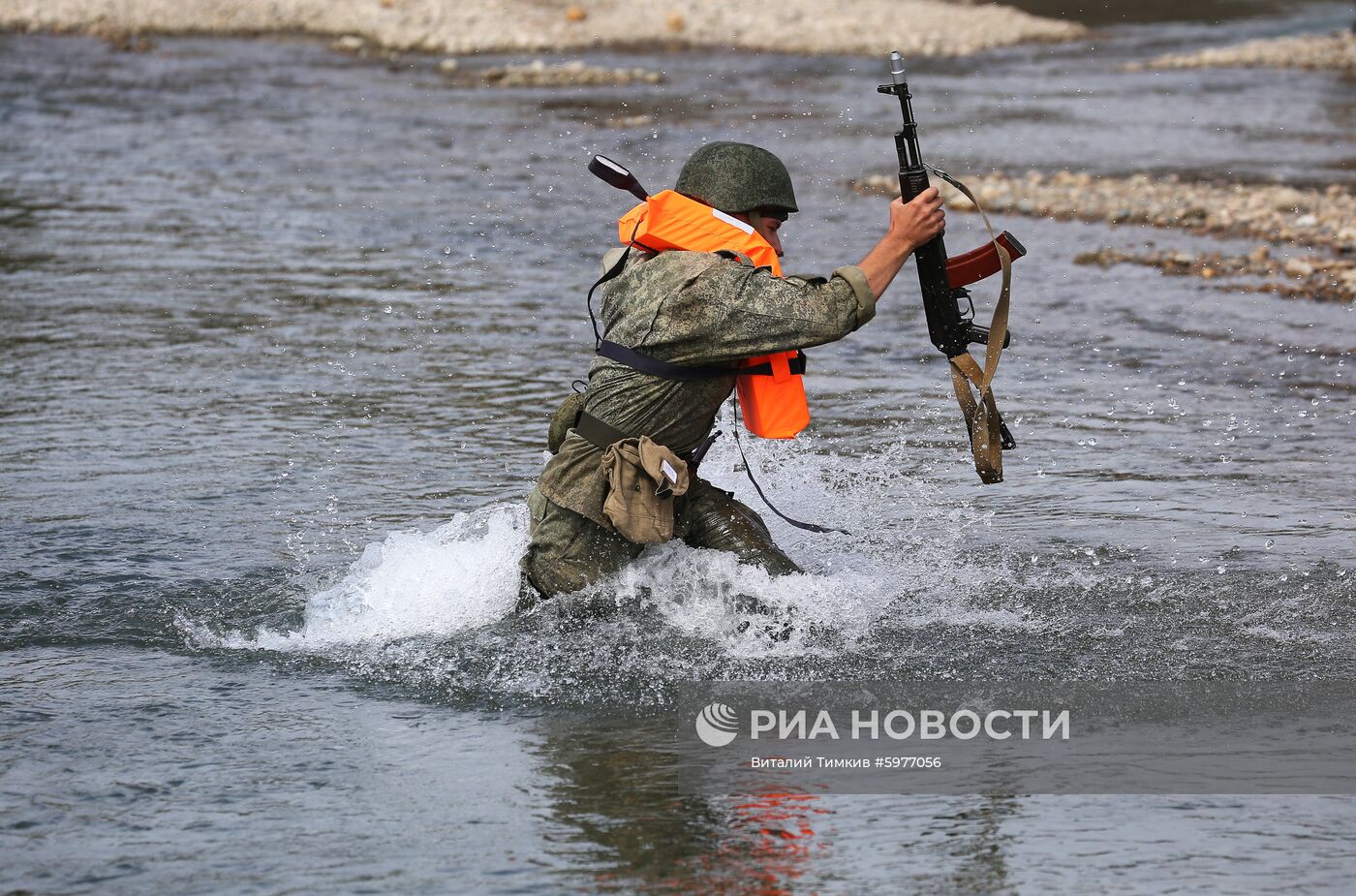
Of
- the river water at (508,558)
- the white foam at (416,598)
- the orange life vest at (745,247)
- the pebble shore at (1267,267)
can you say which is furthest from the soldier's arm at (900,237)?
the pebble shore at (1267,267)

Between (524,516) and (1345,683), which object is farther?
(524,516)

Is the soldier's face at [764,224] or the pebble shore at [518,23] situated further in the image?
the pebble shore at [518,23]

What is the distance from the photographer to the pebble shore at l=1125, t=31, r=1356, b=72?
34219 mm

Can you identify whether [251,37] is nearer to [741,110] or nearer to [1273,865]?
[741,110]

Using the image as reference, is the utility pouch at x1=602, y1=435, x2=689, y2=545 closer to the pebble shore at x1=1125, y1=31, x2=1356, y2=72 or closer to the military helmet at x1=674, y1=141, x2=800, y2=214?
the military helmet at x1=674, y1=141, x2=800, y2=214

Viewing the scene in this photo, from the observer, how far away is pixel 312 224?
58.4 ft

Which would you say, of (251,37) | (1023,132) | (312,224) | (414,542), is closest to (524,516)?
(414,542)

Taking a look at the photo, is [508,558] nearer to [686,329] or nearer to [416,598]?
[416,598]

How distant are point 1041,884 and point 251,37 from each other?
36026mm

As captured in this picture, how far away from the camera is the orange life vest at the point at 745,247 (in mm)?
6273

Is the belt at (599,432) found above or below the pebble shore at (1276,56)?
below

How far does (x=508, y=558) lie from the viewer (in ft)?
22.8

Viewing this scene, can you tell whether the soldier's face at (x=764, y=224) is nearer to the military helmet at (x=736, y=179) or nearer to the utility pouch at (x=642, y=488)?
the military helmet at (x=736, y=179)

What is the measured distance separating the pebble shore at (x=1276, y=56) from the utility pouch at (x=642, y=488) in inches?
1203
